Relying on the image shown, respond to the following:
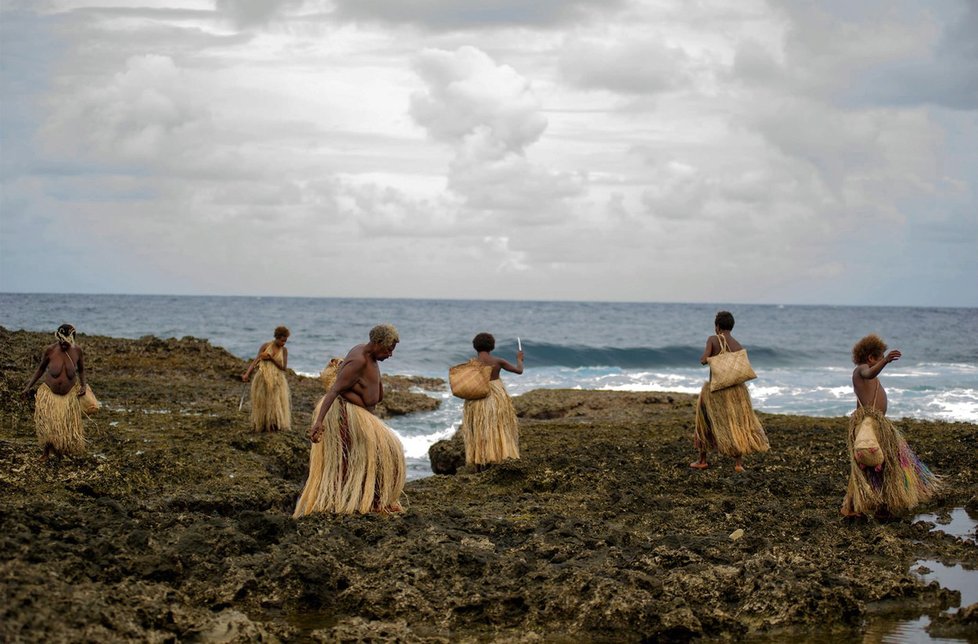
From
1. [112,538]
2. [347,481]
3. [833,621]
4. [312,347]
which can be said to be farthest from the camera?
[312,347]

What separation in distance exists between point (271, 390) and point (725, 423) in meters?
6.06

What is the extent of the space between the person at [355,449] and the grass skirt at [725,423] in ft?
14.0

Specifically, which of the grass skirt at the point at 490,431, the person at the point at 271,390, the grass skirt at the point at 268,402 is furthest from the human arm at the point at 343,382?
the grass skirt at the point at 268,402

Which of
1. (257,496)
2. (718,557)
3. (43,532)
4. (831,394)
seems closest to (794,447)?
(718,557)

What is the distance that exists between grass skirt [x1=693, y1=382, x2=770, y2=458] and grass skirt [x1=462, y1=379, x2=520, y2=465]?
215 cm

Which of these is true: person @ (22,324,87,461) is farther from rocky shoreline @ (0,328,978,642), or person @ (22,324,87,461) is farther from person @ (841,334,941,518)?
person @ (841,334,941,518)

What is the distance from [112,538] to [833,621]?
4.33 m

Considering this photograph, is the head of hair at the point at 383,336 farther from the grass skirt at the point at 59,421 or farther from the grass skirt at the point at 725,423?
the grass skirt at the point at 725,423

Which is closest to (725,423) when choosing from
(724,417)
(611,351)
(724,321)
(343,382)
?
(724,417)

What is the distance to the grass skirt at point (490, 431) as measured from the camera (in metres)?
11.1

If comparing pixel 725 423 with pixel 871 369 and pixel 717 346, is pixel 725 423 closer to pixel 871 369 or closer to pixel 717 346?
pixel 717 346

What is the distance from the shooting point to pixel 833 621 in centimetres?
554

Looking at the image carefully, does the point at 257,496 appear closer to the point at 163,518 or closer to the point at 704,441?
the point at 163,518

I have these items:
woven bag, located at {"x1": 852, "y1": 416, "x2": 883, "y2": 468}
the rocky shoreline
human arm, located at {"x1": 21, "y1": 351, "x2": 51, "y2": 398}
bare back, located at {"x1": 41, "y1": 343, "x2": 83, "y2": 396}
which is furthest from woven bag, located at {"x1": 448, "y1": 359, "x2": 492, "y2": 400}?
woven bag, located at {"x1": 852, "y1": 416, "x2": 883, "y2": 468}
